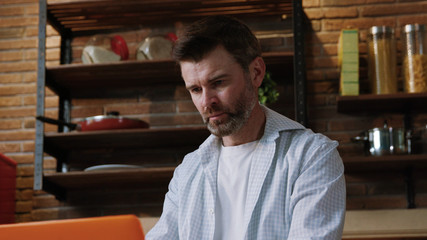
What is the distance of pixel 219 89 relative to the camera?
1.67 m

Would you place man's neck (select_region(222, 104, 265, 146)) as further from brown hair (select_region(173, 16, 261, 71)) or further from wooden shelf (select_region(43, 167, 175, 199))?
wooden shelf (select_region(43, 167, 175, 199))

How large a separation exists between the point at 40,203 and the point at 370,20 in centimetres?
197

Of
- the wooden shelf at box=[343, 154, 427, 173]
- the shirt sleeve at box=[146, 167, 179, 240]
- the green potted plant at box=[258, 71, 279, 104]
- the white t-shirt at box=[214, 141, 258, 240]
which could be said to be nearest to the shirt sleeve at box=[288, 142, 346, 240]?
the white t-shirt at box=[214, 141, 258, 240]

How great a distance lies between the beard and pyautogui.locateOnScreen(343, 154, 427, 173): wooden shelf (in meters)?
1.07

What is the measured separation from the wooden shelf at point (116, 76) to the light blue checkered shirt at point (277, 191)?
1.06 meters

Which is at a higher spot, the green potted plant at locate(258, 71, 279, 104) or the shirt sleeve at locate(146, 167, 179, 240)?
the green potted plant at locate(258, 71, 279, 104)

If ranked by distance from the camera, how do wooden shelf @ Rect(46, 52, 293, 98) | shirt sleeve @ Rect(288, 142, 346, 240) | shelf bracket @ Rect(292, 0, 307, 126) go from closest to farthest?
shirt sleeve @ Rect(288, 142, 346, 240)
shelf bracket @ Rect(292, 0, 307, 126)
wooden shelf @ Rect(46, 52, 293, 98)

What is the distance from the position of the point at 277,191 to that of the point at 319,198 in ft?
0.54

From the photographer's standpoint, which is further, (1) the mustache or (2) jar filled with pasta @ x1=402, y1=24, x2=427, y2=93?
(2) jar filled with pasta @ x1=402, y1=24, x2=427, y2=93

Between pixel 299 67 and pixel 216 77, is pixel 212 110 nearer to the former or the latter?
pixel 216 77

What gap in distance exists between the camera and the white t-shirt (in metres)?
1.67

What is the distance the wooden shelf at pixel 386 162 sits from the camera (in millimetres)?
2621

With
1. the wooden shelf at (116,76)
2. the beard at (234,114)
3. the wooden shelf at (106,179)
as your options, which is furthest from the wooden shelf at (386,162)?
the beard at (234,114)

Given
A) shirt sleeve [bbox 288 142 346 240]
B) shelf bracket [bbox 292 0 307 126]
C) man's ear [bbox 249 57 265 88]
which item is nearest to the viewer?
shirt sleeve [bbox 288 142 346 240]
